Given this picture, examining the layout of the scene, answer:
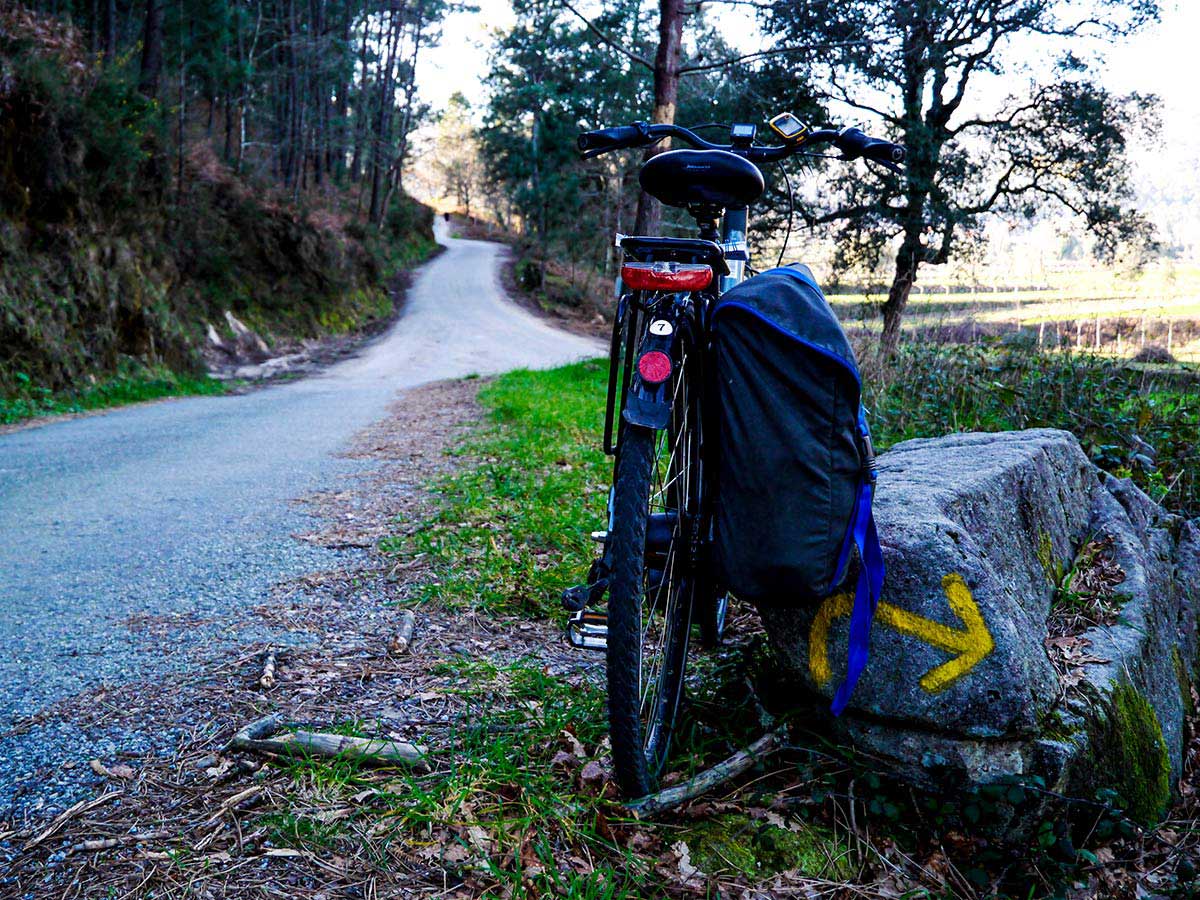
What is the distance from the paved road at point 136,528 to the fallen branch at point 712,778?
1.63m

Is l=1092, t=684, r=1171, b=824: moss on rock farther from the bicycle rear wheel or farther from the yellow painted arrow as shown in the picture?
the bicycle rear wheel

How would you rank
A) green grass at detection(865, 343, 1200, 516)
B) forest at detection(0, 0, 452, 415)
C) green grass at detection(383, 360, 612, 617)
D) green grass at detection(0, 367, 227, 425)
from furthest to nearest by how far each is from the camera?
forest at detection(0, 0, 452, 415)
green grass at detection(0, 367, 227, 425)
green grass at detection(865, 343, 1200, 516)
green grass at detection(383, 360, 612, 617)

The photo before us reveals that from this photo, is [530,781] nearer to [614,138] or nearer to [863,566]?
[863,566]

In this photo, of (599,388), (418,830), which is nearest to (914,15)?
(599,388)

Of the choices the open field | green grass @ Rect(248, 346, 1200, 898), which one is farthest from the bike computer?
the open field

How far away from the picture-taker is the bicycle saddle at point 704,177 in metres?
2.43

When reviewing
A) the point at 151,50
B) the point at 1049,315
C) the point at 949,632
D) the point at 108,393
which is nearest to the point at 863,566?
the point at 949,632

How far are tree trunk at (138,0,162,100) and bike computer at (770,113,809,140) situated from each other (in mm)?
17069

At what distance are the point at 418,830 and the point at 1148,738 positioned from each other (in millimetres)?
2435

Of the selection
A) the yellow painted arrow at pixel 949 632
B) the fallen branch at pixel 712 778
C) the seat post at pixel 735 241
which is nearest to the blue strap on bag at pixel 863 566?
the yellow painted arrow at pixel 949 632

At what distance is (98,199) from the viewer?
1334 centimetres

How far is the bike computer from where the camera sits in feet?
8.86

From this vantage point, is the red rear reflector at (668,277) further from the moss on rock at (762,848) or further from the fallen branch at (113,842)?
the fallen branch at (113,842)

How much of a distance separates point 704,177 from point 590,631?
1.32 m
